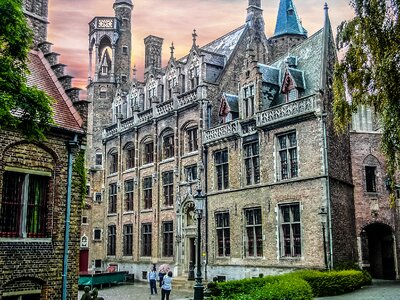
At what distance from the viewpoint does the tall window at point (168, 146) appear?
121 ft

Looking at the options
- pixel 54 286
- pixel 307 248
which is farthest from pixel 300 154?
pixel 54 286

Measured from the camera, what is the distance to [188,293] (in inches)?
1139

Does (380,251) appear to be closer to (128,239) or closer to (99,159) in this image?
(128,239)

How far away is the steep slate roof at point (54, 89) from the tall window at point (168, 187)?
18603 mm

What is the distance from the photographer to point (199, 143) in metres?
33.5

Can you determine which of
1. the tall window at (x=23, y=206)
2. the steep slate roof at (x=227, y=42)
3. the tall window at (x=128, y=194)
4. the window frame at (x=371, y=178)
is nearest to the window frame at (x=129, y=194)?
the tall window at (x=128, y=194)

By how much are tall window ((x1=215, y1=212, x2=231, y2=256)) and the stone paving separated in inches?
129

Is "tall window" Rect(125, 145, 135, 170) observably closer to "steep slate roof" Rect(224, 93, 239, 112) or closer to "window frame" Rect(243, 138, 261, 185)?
"steep slate roof" Rect(224, 93, 239, 112)

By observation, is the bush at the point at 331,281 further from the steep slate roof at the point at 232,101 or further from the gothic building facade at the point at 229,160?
the steep slate roof at the point at 232,101

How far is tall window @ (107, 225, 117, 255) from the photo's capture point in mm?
42375

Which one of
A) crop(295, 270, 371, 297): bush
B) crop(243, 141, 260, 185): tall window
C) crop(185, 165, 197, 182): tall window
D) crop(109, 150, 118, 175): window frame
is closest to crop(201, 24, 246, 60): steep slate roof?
crop(185, 165, 197, 182): tall window

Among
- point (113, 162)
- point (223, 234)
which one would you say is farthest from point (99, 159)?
point (223, 234)

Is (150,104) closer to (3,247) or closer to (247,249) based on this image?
(247,249)

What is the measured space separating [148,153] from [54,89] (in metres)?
21.6
